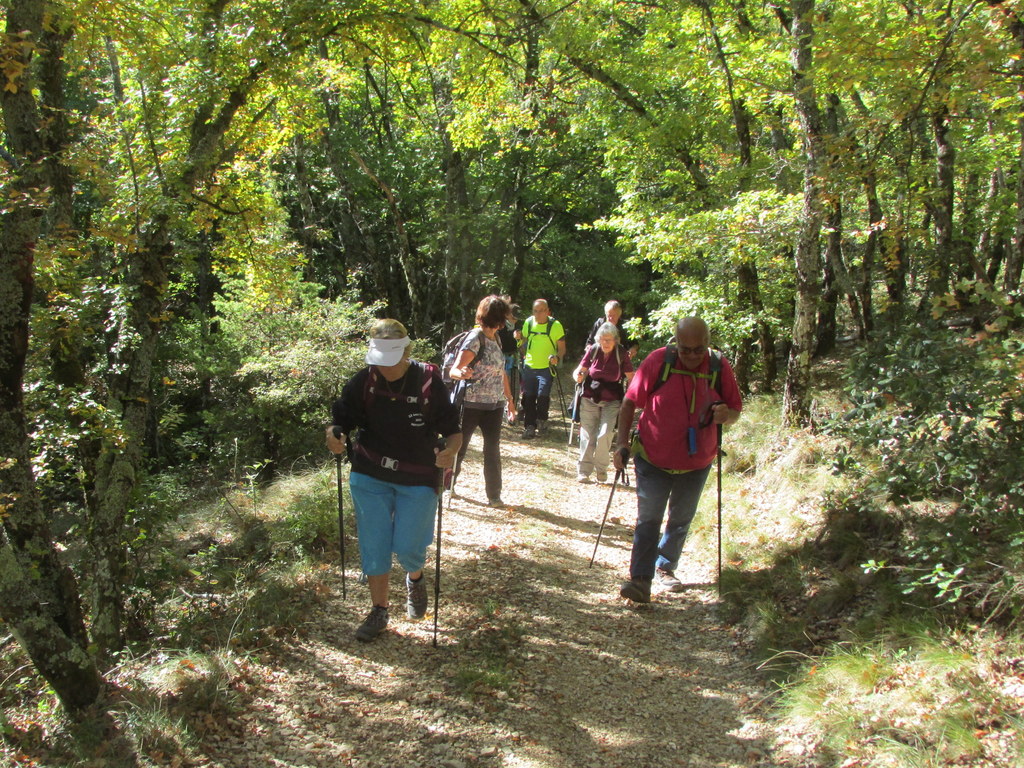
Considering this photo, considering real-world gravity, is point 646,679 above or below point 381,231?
below

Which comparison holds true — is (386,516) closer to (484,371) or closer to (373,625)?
(373,625)

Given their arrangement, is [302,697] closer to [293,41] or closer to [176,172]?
[176,172]

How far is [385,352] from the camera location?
4422mm

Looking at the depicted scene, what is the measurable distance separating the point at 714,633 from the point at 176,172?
5.07 m

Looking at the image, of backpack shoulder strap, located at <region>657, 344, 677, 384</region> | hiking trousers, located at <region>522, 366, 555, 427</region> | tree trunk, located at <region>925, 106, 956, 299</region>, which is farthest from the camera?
hiking trousers, located at <region>522, 366, 555, 427</region>

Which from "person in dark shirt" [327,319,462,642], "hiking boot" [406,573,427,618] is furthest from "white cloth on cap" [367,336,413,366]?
"hiking boot" [406,573,427,618]

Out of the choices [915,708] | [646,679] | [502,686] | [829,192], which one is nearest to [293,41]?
[829,192]

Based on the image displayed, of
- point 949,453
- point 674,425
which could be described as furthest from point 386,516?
point 949,453

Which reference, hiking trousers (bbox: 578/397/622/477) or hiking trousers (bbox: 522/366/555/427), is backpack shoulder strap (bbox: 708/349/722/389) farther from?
hiking trousers (bbox: 522/366/555/427)

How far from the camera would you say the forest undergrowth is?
3574 millimetres

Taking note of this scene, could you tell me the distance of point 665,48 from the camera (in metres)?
11.2

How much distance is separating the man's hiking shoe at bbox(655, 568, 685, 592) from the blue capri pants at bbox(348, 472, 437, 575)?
2.14 metres

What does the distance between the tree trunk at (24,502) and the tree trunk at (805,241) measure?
18.5ft

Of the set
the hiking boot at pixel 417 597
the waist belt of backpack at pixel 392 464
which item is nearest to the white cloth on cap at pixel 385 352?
the waist belt of backpack at pixel 392 464
